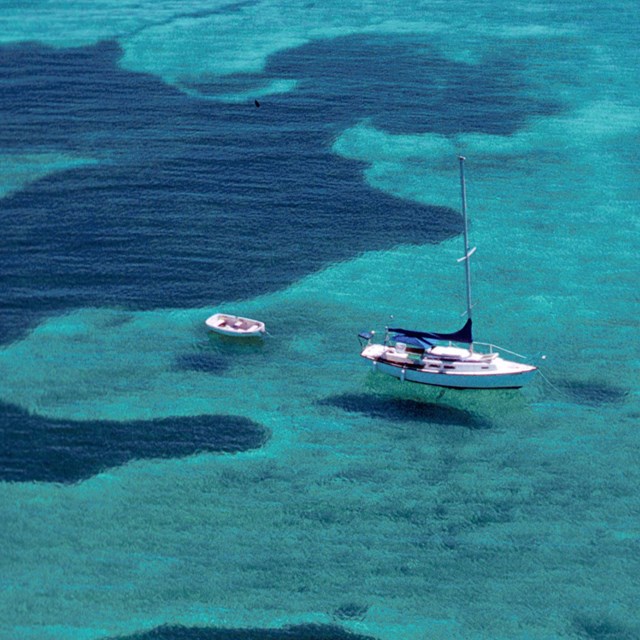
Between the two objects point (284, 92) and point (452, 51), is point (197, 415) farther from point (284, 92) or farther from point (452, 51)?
point (452, 51)

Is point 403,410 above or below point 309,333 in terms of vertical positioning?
below

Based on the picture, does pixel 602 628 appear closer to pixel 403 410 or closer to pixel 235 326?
pixel 403 410

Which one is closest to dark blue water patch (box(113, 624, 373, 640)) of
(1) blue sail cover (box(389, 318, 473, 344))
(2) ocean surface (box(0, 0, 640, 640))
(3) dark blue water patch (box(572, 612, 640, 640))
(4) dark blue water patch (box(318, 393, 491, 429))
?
(2) ocean surface (box(0, 0, 640, 640))

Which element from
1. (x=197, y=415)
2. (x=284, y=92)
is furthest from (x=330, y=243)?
(x=284, y=92)

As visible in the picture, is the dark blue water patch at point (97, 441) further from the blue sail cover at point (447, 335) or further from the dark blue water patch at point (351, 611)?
the dark blue water patch at point (351, 611)

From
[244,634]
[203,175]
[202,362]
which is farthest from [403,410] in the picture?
[203,175]

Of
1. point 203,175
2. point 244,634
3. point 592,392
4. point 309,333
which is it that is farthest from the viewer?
point 203,175
